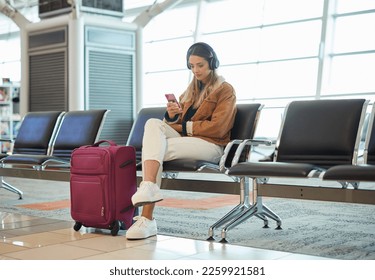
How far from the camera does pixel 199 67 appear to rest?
11.1 ft

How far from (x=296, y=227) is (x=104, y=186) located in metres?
1.20

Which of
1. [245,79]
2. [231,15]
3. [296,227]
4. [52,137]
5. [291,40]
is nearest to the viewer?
[296,227]

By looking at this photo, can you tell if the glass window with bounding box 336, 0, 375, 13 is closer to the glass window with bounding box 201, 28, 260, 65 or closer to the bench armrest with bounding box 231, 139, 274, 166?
the glass window with bounding box 201, 28, 260, 65

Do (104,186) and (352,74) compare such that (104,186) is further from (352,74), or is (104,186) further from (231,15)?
(231,15)

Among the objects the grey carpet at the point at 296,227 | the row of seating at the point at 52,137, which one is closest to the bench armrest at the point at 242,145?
the grey carpet at the point at 296,227

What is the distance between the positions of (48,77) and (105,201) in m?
5.48

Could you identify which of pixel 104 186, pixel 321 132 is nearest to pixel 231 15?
pixel 321 132

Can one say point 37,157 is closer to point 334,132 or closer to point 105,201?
point 105,201

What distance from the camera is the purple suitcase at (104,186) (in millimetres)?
3119

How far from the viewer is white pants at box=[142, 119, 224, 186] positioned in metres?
3.08

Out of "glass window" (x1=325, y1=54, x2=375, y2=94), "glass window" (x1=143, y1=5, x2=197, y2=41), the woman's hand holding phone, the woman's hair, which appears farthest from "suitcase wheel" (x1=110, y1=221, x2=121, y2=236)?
"glass window" (x1=143, y1=5, x2=197, y2=41)

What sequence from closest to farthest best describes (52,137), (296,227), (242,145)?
(242,145), (296,227), (52,137)

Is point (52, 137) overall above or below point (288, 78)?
below

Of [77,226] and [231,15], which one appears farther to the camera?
[231,15]
